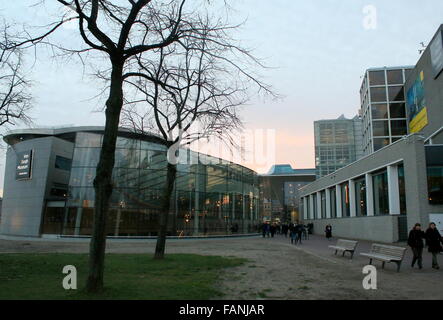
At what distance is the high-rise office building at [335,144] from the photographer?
330ft

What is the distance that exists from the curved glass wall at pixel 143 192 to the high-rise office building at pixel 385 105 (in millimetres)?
38672

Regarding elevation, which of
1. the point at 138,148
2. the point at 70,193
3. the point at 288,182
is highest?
the point at 288,182

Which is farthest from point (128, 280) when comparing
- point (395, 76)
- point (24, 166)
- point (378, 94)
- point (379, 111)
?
point (395, 76)

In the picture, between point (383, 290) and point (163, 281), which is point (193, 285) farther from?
point (383, 290)

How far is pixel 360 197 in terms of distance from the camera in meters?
37.4

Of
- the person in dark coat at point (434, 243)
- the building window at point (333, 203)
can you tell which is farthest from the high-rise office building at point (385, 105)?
the person in dark coat at point (434, 243)

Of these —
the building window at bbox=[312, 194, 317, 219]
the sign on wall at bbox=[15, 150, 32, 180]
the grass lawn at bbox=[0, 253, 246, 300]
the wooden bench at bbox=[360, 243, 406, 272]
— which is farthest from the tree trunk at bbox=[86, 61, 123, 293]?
the building window at bbox=[312, 194, 317, 219]

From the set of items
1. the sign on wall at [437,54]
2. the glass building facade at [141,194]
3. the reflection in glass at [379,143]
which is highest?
the sign on wall at [437,54]

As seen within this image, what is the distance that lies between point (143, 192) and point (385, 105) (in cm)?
4908

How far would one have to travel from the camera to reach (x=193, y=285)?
938 cm

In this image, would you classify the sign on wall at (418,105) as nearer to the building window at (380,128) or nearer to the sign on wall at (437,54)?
the sign on wall at (437,54)

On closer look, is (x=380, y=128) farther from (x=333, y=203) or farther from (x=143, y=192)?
(x=143, y=192)
